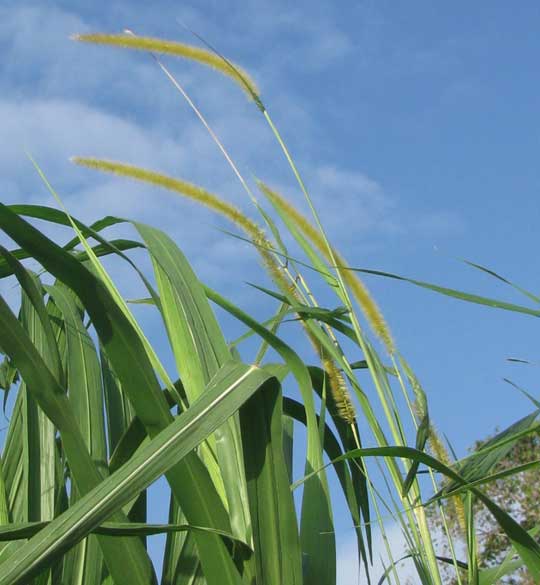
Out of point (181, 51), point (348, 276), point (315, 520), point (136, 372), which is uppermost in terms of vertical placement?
point (181, 51)

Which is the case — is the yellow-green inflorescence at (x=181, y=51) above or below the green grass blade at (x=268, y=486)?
above

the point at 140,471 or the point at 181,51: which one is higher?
the point at 181,51

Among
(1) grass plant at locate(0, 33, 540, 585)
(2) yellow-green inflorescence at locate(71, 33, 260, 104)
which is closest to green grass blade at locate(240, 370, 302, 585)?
(1) grass plant at locate(0, 33, 540, 585)

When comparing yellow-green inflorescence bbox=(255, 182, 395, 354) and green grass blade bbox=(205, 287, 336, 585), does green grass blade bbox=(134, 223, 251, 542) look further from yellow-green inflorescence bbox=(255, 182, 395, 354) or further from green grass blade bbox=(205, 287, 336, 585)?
yellow-green inflorescence bbox=(255, 182, 395, 354)

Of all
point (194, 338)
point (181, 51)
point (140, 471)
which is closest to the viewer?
point (140, 471)

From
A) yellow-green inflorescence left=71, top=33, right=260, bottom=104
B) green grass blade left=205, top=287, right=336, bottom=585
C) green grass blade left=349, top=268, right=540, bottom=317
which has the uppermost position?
yellow-green inflorescence left=71, top=33, right=260, bottom=104

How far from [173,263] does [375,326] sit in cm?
26

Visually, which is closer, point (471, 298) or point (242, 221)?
point (471, 298)

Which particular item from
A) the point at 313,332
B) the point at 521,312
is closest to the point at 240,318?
the point at 313,332

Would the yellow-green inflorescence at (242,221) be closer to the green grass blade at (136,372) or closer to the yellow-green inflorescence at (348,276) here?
the yellow-green inflorescence at (348,276)

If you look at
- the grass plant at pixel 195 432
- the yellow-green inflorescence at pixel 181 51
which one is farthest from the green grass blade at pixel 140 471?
the yellow-green inflorescence at pixel 181 51

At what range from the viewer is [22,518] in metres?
0.99

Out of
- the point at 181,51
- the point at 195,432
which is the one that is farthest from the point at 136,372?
the point at 181,51

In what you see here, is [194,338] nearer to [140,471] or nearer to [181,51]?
[140,471]
